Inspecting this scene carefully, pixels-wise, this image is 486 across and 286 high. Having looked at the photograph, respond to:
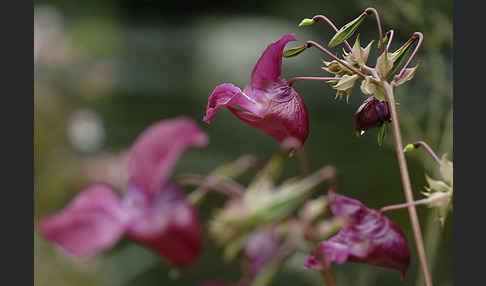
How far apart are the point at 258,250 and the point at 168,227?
54 millimetres

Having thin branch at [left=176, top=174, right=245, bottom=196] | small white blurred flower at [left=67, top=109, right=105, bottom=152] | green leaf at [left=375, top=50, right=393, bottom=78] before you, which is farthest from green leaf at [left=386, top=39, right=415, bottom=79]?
small white blurred flower at [left=67, top=109, right=105, bottom=152]

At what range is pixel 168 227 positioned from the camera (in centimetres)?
30

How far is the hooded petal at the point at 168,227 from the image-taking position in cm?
31

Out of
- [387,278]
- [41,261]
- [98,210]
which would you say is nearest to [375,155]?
[387,278]

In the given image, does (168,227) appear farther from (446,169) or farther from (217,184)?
(446,169)

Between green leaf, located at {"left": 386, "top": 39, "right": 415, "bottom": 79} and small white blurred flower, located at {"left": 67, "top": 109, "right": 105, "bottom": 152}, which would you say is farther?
small white blurred flower, located at {"left": 67, "top": 109, "right": 105, "bottom": 152}

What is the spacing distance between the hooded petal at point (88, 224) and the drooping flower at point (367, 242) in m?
0.16

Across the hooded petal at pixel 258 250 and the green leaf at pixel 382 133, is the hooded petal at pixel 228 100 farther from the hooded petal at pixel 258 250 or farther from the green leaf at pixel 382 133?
the hooded petal at pixel 258 250

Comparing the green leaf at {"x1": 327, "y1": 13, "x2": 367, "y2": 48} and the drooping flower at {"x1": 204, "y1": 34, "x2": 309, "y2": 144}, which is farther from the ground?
the green leaf at {"x1": 327, "y1": 13, "x2": 367, "y2": 48}

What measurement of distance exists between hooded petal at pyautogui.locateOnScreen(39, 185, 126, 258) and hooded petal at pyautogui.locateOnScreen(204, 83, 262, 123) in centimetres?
17

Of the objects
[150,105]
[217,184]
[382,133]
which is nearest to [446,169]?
[382,133]

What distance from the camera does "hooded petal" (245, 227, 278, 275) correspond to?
0.32m

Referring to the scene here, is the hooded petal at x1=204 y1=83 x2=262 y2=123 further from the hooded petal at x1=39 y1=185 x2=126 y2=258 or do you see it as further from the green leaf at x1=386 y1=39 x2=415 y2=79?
the hooded petal at x1=39 y1=185 x2=126 y2=258

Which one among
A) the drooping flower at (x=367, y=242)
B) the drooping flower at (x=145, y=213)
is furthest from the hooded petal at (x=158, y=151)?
the drooping flower at (x=367, y=242)
